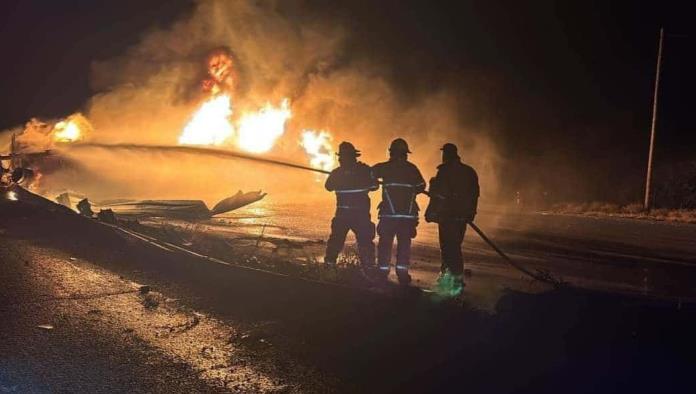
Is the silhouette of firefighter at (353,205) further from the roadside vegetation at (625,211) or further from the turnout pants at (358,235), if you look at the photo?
the roadside vegetation at (625,211)

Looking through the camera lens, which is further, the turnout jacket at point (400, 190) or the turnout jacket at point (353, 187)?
the turnout jacket at point (353, 187)

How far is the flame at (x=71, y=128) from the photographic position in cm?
2022

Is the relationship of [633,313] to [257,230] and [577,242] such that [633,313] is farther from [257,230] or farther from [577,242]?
[257,230]

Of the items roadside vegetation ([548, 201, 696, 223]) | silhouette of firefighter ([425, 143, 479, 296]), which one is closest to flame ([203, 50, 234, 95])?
roadside vegetation ([548, 201, 696, 223])

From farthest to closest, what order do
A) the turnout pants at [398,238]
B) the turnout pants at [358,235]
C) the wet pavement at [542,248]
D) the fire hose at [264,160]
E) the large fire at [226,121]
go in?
the large fire at [226,121] < the wet pavement at [542,248] < the turnout pants at [358,235] < the turnout pants at [398,238] < the fire hose at [264,160]

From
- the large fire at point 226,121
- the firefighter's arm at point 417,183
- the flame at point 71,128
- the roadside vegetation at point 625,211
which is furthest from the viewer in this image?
the flame at point 71,128

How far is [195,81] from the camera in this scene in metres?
20.7

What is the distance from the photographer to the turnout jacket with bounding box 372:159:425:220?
24.6 feet

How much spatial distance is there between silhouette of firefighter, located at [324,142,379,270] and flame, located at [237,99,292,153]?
13.0m

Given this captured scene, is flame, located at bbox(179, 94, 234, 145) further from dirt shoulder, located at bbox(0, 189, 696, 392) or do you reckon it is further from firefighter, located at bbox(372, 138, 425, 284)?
dirt shoulder, located at bbox(0, 189, 696, 392)

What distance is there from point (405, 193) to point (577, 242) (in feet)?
24.9

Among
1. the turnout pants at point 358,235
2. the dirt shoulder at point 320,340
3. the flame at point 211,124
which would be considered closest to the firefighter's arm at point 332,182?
the turnout pants at point 358,235

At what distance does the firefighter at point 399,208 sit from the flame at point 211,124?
43.3 feet

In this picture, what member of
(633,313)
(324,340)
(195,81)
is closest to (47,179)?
(195,81)
